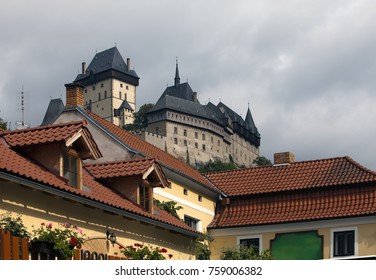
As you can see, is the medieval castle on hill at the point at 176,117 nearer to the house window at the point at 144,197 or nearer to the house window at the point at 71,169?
the house window at the point at 144,197

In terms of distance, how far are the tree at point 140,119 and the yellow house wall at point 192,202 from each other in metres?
139

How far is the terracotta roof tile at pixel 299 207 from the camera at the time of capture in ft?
113

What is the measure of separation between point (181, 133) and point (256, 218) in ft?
435

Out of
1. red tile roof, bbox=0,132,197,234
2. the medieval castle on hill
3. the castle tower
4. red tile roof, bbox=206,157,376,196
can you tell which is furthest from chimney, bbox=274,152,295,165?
the castle tower

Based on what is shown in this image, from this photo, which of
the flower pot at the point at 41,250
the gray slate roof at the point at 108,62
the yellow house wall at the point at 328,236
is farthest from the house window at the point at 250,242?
the gray slate roof at the point at 108,62

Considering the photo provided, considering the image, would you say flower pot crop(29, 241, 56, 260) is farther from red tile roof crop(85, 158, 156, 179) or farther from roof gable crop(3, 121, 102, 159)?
red tile roof crop(85, 158, 156, 179)

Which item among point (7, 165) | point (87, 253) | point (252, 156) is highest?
point (252, 156)

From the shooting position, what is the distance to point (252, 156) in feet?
639

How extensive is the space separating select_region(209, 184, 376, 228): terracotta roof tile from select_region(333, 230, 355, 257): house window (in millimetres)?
779

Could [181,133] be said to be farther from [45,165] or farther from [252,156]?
[45,165]

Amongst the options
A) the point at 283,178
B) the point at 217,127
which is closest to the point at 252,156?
the point at 217,127

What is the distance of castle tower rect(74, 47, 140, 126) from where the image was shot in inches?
7589

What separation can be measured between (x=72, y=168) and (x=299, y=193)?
56.7 feet
